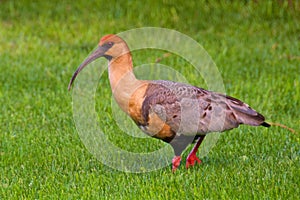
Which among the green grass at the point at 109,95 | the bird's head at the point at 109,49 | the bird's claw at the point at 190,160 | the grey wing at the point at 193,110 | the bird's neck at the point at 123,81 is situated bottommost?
the green grass at the point at 109,95

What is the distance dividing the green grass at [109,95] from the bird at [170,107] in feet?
1.20

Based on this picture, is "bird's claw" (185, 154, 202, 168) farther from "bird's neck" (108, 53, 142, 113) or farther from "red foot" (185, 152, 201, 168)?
"bird's neck" (108, 53, 142, 113)

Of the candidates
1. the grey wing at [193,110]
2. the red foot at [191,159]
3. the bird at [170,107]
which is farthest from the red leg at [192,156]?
the grey wing at [193,110]

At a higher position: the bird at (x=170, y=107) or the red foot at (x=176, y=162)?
the bird at (x=170, y=107)

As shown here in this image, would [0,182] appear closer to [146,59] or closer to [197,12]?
[146,59]

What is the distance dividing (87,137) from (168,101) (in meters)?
1.50

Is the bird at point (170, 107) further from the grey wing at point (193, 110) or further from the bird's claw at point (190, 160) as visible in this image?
the bird's claw at point (190, 160)

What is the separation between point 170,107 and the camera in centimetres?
620

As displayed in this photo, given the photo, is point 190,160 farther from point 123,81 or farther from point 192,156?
point 123,81

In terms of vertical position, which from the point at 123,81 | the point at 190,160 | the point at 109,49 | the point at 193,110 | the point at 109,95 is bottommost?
the point at 109,95

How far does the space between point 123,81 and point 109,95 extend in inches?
115

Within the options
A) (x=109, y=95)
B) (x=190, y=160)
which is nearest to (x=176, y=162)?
(x=190, y=160)

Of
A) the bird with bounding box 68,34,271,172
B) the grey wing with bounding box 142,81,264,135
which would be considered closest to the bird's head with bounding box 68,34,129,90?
the bird with bounding box 68,34,271,172

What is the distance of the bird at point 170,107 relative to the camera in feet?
20.2
